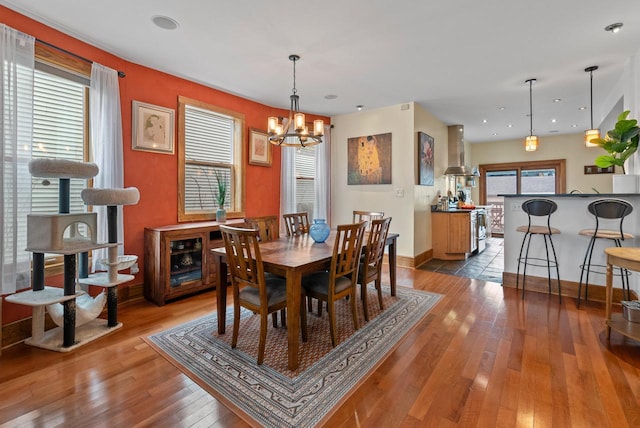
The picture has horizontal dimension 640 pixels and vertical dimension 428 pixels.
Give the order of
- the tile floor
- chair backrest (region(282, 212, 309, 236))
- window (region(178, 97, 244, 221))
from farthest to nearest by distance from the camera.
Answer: the tile floor → window (region(178, 97, 244, 221)) → chair backrest (region(282, 212, 309, 236))

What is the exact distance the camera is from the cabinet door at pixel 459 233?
5.46 metres

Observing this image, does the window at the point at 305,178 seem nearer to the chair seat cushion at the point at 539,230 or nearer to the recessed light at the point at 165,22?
the recessed light at the point at 165,22

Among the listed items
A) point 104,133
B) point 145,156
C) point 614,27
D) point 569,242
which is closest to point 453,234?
point 569,242

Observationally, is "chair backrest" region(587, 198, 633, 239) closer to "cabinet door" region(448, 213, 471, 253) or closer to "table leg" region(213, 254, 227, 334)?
"cabinet door" region(448, 213, 471, 253)

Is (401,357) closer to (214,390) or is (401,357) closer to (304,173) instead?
(214,390)

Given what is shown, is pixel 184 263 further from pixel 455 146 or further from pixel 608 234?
pixel 455 146

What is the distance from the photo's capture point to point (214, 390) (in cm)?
186

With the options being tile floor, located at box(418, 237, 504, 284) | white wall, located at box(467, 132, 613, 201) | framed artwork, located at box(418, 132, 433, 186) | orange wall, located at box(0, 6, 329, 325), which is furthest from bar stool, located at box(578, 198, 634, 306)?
white wall, located at box(467, 132, 613, 201)

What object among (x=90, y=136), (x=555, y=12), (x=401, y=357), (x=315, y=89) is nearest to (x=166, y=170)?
(x=90, y=136)

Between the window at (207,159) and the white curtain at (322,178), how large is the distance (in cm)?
150

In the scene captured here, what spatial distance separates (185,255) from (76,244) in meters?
1.15

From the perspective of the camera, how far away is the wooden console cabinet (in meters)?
3.27

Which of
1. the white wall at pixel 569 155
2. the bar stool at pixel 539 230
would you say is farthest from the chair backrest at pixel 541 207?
the white wall at pixel 569 155

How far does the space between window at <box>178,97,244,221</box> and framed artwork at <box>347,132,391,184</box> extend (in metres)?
2.07
